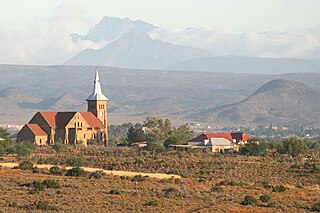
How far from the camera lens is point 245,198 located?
39.4m

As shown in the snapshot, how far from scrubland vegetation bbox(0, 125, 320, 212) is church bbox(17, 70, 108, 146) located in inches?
890

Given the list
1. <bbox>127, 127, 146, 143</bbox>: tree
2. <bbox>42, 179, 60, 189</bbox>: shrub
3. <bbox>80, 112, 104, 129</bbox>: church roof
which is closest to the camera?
<bbox>42, 179, 60, 189</bbox>: shrub

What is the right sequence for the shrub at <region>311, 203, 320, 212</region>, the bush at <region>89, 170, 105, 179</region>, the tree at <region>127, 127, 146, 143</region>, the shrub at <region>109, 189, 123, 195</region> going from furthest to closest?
the tree at <region>127, 127, 146, 143</region>, the bush at <region>89, 170, 105, 179</region>, the shrub at <region>109, 189, 123, 195</region>, the shrub at <region>311, 203, 320, 212</region>

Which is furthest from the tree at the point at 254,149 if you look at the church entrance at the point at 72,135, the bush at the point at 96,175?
the bush at the point at 96,175

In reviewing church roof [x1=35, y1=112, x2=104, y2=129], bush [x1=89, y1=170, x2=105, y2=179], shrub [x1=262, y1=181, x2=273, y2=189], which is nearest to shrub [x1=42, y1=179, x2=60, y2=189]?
bush [x1=89, y1=170, x2=105, y2=179]

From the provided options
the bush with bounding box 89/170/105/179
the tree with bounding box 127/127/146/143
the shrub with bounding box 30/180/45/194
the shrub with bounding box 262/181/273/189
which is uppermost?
the tree with bounding box 127/127/146/143

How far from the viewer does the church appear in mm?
97250

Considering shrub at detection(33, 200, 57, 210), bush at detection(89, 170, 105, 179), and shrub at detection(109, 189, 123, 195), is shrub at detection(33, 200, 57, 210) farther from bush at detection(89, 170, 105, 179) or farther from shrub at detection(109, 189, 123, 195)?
bush at detection(89, 170, 105, 179)

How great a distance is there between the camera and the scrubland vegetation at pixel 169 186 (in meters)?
36.9

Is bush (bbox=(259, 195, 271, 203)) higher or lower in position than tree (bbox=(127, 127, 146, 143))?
lower

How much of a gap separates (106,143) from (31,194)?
64.0m

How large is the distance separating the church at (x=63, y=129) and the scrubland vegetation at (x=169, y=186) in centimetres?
2260

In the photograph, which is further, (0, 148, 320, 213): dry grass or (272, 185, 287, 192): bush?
(272, 185, 287, 192): bush

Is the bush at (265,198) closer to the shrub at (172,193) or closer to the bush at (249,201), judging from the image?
the bush at (249,201)
